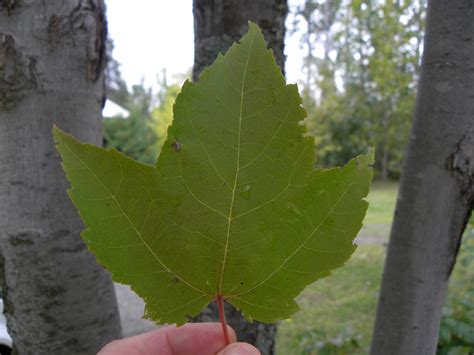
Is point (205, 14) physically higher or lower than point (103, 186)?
higher

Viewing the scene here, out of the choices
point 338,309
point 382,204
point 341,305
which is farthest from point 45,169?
A: point 382,204

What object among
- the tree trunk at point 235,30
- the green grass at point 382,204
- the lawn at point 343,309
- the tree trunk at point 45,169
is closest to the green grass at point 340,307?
the lawn at point 343,309

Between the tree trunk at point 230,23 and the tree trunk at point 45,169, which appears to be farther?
the tree trunk at point 230,23

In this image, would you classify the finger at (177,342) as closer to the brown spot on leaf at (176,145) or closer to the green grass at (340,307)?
the brown spot on leaf at (176,145)

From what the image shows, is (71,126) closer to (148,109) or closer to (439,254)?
(439,254)

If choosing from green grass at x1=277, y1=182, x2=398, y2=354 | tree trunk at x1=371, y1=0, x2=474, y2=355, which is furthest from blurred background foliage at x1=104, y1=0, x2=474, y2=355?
tree trunk at x1=371, y1=0, x2=474, y2=355

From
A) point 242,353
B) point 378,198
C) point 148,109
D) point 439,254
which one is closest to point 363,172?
point 242,353
